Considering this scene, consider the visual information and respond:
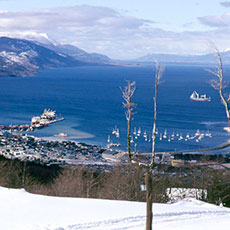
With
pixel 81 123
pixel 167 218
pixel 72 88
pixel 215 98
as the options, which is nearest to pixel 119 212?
pixel 167 218

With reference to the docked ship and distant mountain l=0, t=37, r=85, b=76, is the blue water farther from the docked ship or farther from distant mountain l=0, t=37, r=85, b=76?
distant mountain l=0, t=37, r=85, b=76

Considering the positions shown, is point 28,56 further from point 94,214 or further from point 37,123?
point 94,214

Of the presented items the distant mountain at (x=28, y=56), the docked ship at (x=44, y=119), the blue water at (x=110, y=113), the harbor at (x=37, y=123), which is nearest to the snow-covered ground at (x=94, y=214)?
the blue water at (x=110, y=113)

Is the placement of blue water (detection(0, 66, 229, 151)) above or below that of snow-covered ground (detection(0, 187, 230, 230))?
above

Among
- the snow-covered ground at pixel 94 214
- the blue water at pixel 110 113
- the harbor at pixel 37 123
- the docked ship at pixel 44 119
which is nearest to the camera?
the snow-covered ground at pixel 94 214

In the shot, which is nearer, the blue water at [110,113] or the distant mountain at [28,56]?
the blue water at [110,113]

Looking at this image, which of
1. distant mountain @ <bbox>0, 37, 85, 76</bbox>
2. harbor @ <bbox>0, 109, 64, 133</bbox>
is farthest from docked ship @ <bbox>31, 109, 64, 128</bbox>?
distant mountain @ <bbox>0, 37, 85, 76</bbox>

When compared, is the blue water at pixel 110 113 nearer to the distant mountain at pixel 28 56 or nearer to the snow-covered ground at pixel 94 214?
the snow-covered ground at pixel 94 214

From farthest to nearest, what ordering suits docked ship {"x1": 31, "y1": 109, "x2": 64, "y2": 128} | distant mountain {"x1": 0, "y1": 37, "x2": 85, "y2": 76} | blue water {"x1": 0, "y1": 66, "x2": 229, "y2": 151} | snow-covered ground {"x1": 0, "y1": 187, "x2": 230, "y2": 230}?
distant mountain {"x1": 0, "y1": 37, "x2": 85, "y2": 76} < docked ship {"x1": 31, "y1": 109, "x2": 64, "y2": 128} < blue water {"x1": 0, "y1": 66, "x2": 229, "y2": 151} < snow-covered ground {"x1": 0, "y1": 187, "x2": 230, "y2": 230}

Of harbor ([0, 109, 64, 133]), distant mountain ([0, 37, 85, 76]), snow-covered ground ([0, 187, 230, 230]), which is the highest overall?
distant mountain ([0, 37, 85, 76])
